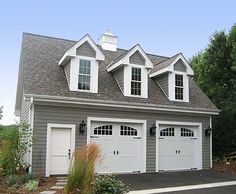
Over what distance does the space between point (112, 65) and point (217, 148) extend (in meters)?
9.15

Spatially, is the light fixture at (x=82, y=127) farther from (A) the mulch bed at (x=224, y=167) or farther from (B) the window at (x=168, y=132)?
(A) the mulch bed at (x=224, y=167)

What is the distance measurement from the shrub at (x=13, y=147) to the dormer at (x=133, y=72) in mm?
5558

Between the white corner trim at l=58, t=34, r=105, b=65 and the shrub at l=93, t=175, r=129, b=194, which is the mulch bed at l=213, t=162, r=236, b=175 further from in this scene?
the shrub at l=93, t=175, r=129, b=194

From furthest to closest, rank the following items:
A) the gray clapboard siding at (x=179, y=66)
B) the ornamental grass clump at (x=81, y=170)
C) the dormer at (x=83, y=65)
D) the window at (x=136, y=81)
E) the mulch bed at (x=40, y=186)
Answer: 1. the gray clapboard siding at (x=179, y=66)
2. the window at (x=136, y=81)
3. the dormer at (x=83, y=65)
4. the mulch bed at (x=40, y=186)
5. the ornamental grass clump at (x=81, y=170)

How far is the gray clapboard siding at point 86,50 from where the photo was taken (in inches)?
664

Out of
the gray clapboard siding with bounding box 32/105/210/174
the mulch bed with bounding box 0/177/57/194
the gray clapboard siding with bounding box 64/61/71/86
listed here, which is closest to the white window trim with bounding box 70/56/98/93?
the gray clapboard siding with bounding box 64/61/71/86

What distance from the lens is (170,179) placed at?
50.7 feet

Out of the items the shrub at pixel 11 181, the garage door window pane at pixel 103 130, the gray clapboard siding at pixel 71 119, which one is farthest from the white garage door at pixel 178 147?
the shrub at pixel 11 181

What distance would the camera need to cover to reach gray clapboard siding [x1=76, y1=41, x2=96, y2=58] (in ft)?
55.4

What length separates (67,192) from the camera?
970 cm

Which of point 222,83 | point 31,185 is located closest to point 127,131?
point 31,185

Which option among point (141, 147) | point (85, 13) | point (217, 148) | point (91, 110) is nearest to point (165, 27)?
point (85, 13)

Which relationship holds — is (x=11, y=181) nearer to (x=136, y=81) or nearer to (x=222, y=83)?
(x=136, y=81)

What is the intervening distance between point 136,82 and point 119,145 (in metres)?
3.45
